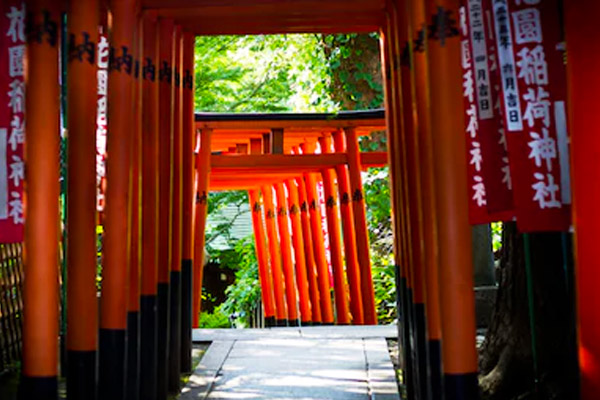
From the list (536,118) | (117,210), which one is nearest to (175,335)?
(117,210)

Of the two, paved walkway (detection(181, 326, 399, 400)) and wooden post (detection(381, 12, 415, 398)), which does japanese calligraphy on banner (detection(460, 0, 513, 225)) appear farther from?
paved walkway (detection(181, 326, 399, 400))

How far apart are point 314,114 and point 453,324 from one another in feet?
26.3

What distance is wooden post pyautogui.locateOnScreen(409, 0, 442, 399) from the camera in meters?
4.22

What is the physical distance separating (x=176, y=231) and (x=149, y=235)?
33.7 inches

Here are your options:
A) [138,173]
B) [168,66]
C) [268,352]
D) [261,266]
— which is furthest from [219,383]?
[261,266]

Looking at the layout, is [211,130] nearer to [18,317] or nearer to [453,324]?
[18,317]

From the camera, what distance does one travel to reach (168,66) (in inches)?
227

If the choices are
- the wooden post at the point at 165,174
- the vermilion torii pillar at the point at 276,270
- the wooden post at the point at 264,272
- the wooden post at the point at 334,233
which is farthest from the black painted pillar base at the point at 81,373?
the wooden post at the point at 264,272

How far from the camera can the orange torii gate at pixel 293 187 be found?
11.2 m

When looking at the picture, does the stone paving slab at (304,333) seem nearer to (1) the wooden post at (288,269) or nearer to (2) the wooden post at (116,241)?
(2) the wooden post at (116,241)

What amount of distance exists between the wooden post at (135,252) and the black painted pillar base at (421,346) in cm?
177

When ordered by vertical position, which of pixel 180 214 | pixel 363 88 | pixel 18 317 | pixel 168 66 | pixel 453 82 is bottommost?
pixel 18 317

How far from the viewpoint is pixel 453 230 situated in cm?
343

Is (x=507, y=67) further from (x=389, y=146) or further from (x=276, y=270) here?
(x=276, y=270)
